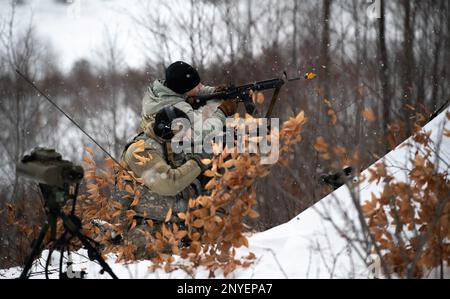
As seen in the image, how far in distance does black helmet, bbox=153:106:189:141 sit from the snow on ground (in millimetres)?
945

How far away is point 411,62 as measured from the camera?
905cm

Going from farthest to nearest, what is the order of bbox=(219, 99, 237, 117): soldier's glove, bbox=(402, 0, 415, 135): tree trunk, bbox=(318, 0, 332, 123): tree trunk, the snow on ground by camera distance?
bbox=(402, 0, 415, 135): tree trunk, bbox=(318, 0, 332, 123): tree trunk, bbox=(219, 99, 237, 117): soldier's glove, the snow on ground

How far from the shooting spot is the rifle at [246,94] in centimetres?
398

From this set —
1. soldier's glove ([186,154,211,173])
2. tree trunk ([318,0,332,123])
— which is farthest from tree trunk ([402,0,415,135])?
soldier's glove ([186,154,211,173])

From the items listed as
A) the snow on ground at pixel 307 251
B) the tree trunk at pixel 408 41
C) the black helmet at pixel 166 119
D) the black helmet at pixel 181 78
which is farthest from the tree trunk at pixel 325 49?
the black helmet at pixel 166 119

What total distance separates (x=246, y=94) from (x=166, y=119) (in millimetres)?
616

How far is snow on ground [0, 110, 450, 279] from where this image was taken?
3147 mm

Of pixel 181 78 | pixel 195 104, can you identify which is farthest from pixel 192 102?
pixel 181 78

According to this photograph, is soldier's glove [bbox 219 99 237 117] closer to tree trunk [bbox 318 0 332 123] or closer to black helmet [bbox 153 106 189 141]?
black helmet [bbox 153 106 189 141]

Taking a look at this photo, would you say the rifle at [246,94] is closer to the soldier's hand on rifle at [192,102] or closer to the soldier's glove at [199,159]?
the soldier's hand on rifle at [192,102]

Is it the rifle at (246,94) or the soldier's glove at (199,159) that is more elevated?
the rifle at (246,94)

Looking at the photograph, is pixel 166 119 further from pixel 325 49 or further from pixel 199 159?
pixel 325 49

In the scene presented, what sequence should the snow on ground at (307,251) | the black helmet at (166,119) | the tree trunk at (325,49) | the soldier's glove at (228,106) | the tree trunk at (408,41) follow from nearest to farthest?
the snow on ground at (307,251), the black helmet at (166,119), the soldier's glove at (228,106), the tree trunk at (325,49), the tree trunk at (408,41)

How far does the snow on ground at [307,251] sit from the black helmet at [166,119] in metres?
0.94
